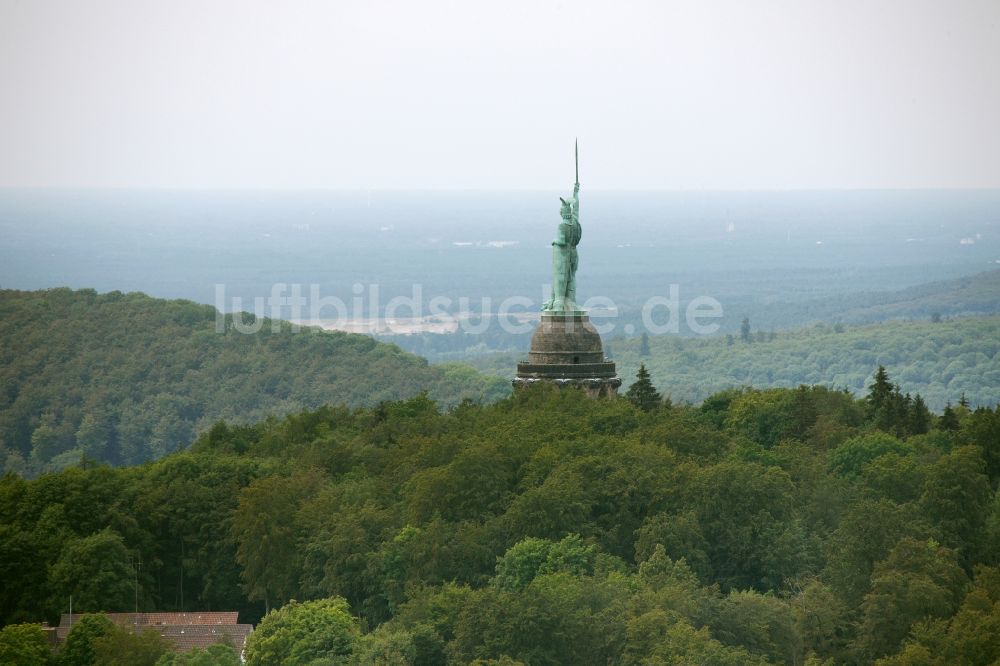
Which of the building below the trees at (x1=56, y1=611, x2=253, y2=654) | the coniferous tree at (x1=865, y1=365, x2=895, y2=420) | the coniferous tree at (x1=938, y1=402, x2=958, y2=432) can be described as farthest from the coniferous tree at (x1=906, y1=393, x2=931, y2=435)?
the building below the trees at (x1=56, y1=611, x2=253, y2=654)

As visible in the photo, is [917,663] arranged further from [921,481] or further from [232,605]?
[232,605]

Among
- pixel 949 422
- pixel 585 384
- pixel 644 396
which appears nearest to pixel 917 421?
pixel 949 422

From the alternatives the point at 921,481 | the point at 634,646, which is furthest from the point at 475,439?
the point at 634,646

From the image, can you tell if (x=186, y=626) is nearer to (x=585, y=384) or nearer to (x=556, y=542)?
(x=556, y=542)

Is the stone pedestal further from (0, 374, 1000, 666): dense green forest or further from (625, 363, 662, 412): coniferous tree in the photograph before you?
(0, 374, 1000, 666): dense green forest

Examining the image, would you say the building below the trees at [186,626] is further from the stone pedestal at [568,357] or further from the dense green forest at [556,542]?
the stone pedestal at [568,357]
